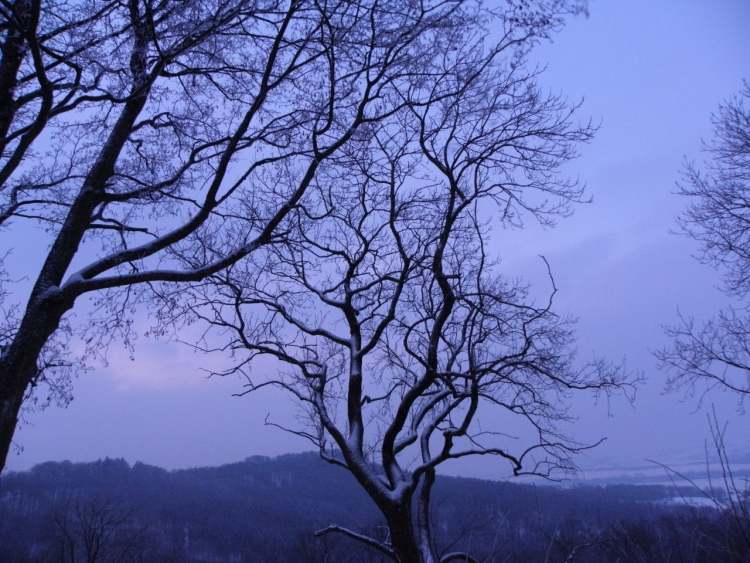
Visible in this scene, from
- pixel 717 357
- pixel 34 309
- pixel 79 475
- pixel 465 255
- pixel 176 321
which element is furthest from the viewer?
pixel 79 475

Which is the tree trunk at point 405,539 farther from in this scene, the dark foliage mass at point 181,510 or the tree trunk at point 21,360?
the dark foliage mass at point 181,510

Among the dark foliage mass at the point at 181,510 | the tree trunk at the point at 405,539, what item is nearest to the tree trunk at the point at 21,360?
the tree trunk at the point at 405,539

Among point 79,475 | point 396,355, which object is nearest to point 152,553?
point 79,475

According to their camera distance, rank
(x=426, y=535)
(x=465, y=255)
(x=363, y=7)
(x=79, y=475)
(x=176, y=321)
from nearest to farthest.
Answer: (x=363, y=7) < (x=176, y=321) < (x=426, y=535) < (x=465, y=255) < (x=79, y=475)

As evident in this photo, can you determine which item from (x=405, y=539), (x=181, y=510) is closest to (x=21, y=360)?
(x=405, y=539)

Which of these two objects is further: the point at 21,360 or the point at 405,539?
the point at 405,539

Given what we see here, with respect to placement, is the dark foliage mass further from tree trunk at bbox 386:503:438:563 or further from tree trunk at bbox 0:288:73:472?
tree trunk at bbox 0:288:73:472

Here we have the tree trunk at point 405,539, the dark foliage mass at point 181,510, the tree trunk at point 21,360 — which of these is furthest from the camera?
the dark foliage mass at point 181,510

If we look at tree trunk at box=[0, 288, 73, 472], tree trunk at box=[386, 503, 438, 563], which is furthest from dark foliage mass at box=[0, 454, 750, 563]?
tree trunk at box=[0, 288, 73, 472]

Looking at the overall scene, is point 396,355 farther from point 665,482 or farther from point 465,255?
point 665,482

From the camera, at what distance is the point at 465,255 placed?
31.1ft

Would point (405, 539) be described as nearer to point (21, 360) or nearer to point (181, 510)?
point (21, 360)

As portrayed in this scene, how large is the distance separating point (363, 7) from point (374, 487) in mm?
6279

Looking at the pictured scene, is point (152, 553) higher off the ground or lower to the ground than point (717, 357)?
lower
